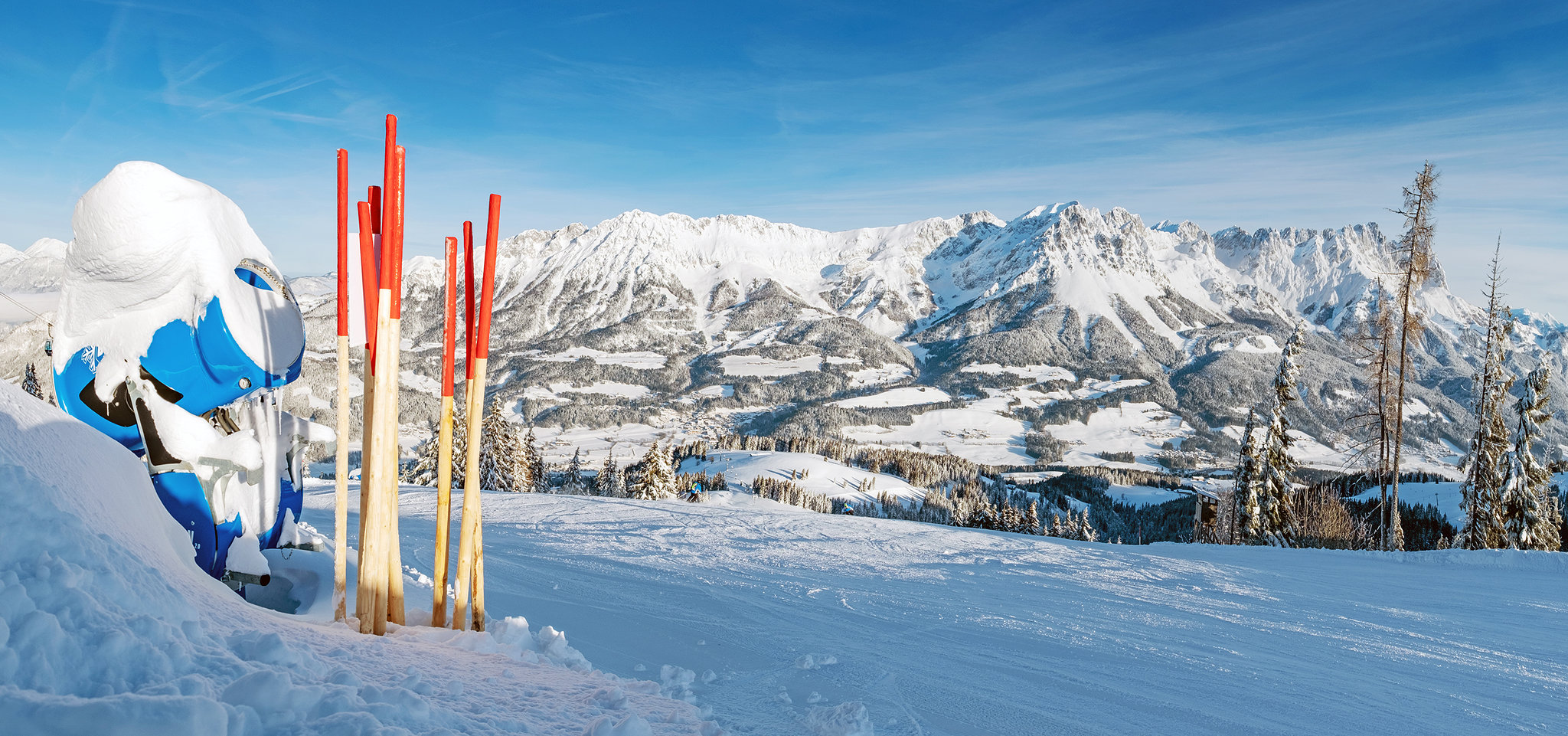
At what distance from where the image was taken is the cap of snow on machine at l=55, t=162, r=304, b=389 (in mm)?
4473

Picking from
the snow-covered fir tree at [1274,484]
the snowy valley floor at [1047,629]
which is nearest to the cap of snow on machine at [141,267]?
the snowy valley floor at [1047,629]

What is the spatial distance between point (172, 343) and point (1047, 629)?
257 inches

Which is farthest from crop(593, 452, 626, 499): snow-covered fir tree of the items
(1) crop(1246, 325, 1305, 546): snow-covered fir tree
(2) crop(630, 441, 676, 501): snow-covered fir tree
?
(1) crop(1246, 325, 1305, 546): snow-covered fir tree

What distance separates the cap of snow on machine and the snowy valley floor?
7.76 feet

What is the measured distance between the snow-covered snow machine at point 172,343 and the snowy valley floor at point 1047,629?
1480 mm

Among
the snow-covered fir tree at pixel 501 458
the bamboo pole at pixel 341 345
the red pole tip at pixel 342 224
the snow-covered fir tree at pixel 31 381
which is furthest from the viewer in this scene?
the snow-covered fir tree at pixel 501 458

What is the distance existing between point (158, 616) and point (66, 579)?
1.19ft

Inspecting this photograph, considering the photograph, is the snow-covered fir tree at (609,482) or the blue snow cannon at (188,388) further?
the snow-covered fir tree at (609,482)

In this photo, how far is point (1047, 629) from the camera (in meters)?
6.12

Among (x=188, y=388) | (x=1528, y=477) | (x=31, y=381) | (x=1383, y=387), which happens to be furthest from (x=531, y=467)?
(x=1528, y=477)

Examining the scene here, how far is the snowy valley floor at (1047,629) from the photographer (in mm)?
4273

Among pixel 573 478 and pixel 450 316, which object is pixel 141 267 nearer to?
pixel 450 316

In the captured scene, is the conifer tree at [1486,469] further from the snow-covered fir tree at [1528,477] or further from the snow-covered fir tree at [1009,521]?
the snow-covered fir tree at [1009,521]

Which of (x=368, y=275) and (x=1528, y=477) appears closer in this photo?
(x=368, y=275)
